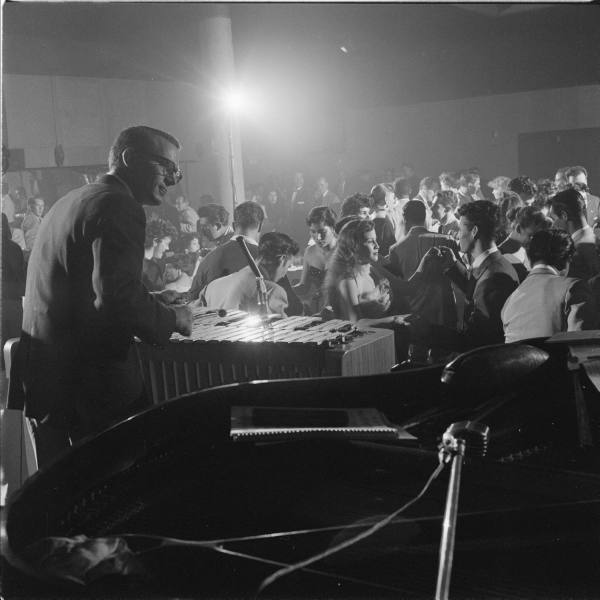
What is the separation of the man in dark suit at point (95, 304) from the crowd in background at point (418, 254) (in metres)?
0.17

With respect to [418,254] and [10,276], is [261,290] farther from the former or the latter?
[10,276]

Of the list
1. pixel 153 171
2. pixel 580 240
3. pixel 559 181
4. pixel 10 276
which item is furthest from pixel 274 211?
pixel 580 240

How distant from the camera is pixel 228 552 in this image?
4.89 feet

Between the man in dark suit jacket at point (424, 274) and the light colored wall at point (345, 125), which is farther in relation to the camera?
the man in dark suit jacket at point (424, 274)

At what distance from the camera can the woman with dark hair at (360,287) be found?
107 inches

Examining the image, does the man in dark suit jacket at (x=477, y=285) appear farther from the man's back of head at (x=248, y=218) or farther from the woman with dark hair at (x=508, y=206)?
the man's back of head at (x=248, y=218)

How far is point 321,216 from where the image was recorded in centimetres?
264

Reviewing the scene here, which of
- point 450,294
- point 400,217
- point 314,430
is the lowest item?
point 314,430

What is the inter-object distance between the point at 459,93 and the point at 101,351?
4.85 feet

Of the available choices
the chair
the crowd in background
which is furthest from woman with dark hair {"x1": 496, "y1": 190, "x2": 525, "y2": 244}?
the chair

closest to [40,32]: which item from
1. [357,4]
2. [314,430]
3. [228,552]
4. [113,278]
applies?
[113,278]

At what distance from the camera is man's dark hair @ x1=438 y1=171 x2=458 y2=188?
8.57 ft

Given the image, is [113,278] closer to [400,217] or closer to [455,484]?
[400,217]

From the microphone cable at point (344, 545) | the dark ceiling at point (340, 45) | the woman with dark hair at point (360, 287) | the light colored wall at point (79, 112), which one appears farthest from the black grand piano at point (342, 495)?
the dark ceiling at point (340, 45)
